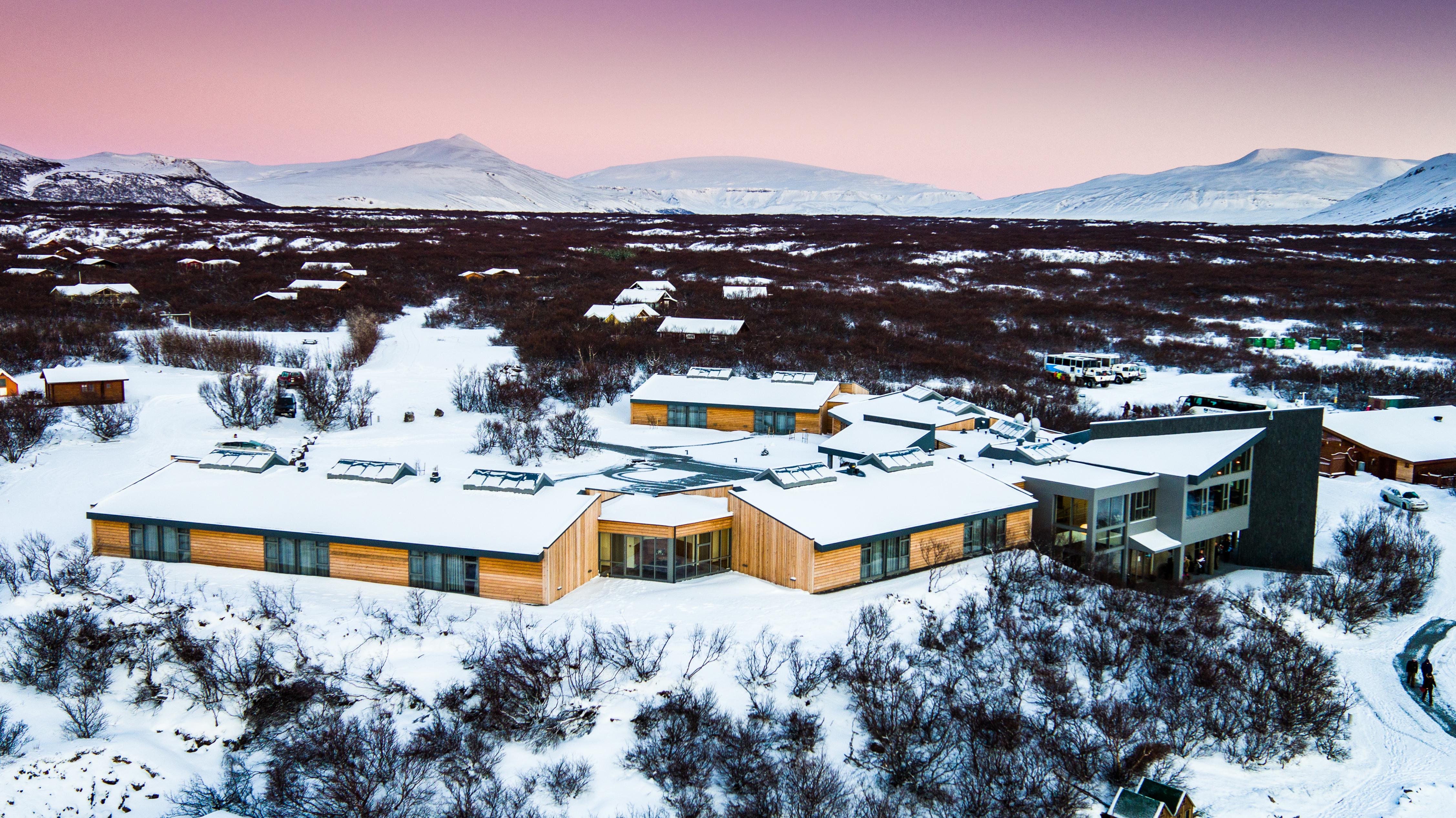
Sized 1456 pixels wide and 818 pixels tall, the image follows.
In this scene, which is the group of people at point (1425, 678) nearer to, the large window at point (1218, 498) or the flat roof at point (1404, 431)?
the large window at point (1218, 498)

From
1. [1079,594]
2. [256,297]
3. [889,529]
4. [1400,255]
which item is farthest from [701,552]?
[1400,255]

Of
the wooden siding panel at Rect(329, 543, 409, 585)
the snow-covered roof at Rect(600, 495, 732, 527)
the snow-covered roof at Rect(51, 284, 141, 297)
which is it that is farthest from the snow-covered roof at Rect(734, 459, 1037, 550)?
the snow-covered roof at Rect(51, 284, 141, 297)

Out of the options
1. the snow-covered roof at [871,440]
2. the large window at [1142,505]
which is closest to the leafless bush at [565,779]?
the snow-covered roof at [871,440]

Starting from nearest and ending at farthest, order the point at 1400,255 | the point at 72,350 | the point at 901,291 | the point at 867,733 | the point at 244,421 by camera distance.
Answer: the point at 867,733, the point at 244,421, the point at 72,350, the point at 901,291, the point at 1400,255

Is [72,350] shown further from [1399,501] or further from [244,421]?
[1399,501]

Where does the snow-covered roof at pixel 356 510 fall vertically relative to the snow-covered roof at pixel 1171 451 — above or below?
below
